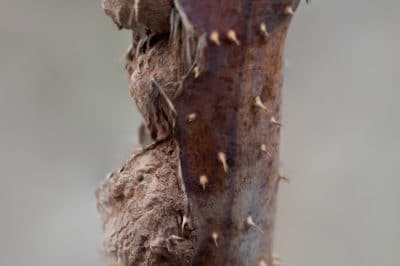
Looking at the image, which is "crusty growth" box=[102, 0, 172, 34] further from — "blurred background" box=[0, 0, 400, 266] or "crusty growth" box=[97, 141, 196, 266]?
"blurred background" box=[0, 0, 400, 266]

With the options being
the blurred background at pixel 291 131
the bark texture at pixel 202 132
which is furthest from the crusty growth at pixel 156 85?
the blurred background at pixel 291 131

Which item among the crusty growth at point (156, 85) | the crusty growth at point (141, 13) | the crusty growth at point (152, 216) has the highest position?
the crusty growth at point (141, 13)

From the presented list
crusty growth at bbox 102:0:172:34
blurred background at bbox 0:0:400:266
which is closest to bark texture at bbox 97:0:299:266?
crusty growth at bbox 102:0:172:34

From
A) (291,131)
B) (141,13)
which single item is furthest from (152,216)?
(291,131)

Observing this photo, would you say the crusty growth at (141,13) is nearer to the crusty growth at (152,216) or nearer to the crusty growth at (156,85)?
the crusty growth at (156,85)

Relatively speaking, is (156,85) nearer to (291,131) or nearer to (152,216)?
(152,216)

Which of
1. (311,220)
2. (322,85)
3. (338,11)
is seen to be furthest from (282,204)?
(338,11)

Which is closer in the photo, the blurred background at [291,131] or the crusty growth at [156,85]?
the crusty growth at [156,85]
